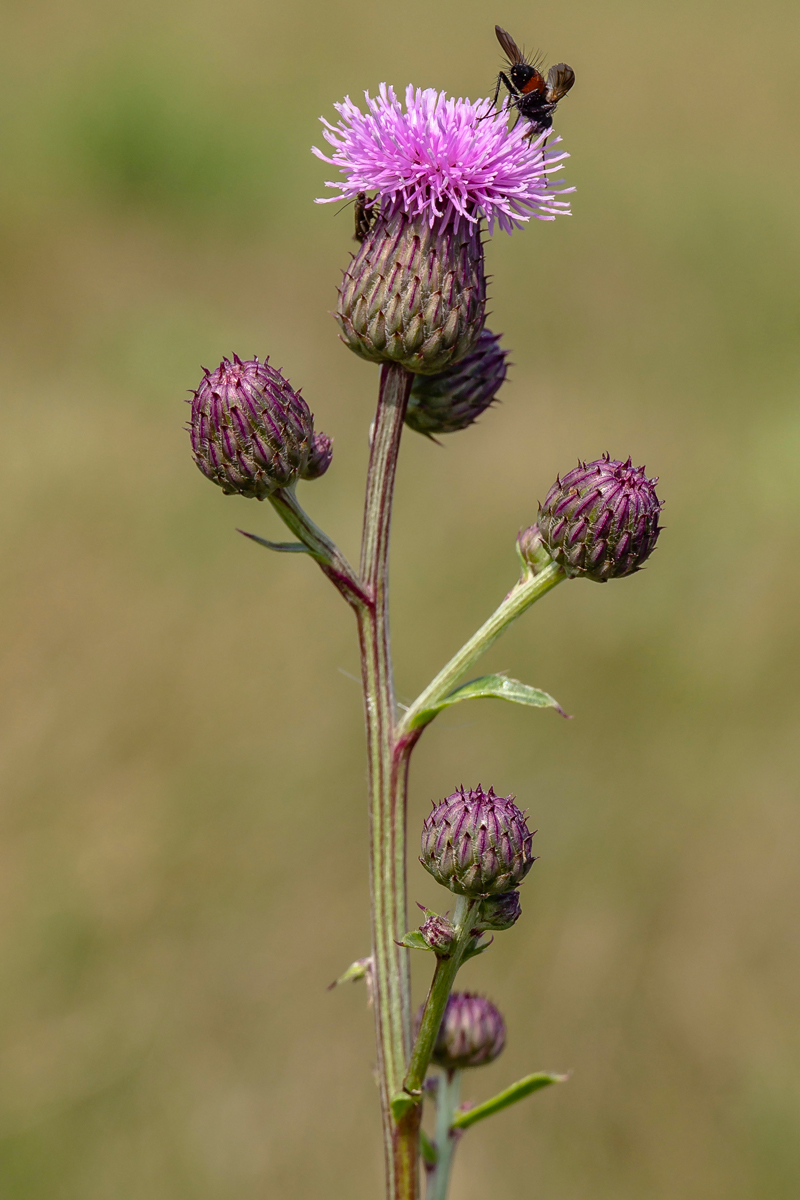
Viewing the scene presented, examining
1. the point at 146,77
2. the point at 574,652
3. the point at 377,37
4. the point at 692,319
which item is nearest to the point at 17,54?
the point at 146,77

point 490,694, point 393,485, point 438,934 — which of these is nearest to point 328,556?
point 393,485

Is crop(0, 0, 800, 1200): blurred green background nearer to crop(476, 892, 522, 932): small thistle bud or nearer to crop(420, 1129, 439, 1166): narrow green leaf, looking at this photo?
crop(420, 1129, 439, 1166): narrow green leaf

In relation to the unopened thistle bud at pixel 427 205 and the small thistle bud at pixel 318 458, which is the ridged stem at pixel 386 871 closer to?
the small thistle bud at pixel 318 458

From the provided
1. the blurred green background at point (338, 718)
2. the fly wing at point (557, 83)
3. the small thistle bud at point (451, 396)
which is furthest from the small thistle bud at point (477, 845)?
the blurred green background at point (338, 718)

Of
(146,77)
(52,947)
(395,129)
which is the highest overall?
(146,77)

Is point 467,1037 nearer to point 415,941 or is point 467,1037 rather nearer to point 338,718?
point 415,941

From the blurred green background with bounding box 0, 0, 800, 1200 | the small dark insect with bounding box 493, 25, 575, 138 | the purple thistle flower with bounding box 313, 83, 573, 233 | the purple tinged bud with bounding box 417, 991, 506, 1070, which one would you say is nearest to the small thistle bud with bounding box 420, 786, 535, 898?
the purple tinged bud with bounding box 417, 991, 506, 1070

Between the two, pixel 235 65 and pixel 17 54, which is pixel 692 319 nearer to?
pixel 235 65
